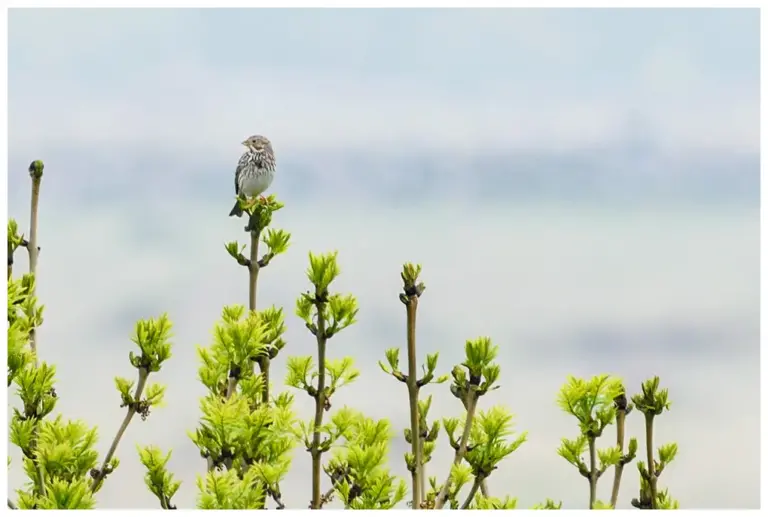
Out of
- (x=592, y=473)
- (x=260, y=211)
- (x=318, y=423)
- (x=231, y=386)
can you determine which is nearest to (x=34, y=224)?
(x=260, y=211)

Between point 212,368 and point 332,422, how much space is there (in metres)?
0.30

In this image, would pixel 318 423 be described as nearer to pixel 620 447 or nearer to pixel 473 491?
pixel 473 491

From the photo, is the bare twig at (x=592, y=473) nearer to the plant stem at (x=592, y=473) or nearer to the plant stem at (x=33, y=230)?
the plant stem at (x=592, y=473)

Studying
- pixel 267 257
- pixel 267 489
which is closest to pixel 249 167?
pixel 267 257

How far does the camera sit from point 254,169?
5.56 metres

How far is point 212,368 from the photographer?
6.22 ft

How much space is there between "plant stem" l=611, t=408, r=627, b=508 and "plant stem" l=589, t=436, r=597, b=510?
0.15 ft

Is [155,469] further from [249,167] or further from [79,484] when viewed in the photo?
[249,167]

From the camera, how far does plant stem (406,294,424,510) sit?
167 cm

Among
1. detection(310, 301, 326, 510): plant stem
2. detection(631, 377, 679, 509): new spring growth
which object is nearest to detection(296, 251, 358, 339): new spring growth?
detection(310, 301, 326, 510): plant stem

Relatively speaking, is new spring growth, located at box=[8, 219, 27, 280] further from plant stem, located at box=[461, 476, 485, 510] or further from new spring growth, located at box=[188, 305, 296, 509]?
plant stem, located at box=[461, 476, 485, 510]

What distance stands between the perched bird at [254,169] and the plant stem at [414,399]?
3929 millimetres

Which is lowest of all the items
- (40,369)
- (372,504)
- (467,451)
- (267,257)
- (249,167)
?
(372,504)

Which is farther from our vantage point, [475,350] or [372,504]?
[372,504]
